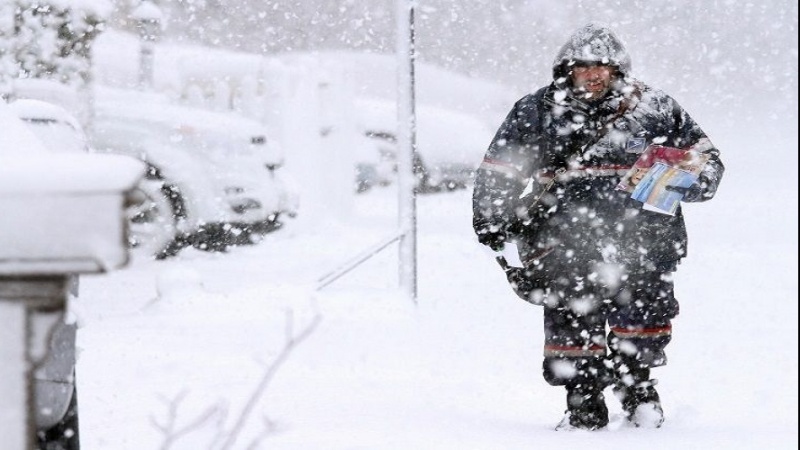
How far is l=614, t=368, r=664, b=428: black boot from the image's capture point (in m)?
4.01

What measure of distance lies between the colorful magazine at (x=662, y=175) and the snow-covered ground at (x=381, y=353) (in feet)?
2.45

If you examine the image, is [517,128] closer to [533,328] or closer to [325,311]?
[325,311]

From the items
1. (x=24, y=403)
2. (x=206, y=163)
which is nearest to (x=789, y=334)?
(x=206, y=163)

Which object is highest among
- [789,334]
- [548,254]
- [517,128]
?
[517,128]

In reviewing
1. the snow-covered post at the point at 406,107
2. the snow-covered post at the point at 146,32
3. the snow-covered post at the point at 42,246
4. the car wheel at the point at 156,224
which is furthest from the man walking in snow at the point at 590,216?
the snow-covered post at the point at 146,32

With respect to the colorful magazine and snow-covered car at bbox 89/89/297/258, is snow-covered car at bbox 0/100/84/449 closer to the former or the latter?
the colorful magazine

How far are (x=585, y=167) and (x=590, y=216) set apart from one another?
0.16 meters

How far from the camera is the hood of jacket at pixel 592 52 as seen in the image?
3832mm

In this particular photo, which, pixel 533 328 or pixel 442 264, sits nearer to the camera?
pixel 533 328

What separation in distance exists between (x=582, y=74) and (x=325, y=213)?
676 cm

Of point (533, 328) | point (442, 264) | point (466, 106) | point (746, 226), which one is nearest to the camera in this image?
point (533, 328)

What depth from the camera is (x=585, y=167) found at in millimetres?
3904

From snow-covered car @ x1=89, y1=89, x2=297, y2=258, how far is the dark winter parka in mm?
4376

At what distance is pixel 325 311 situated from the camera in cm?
650
